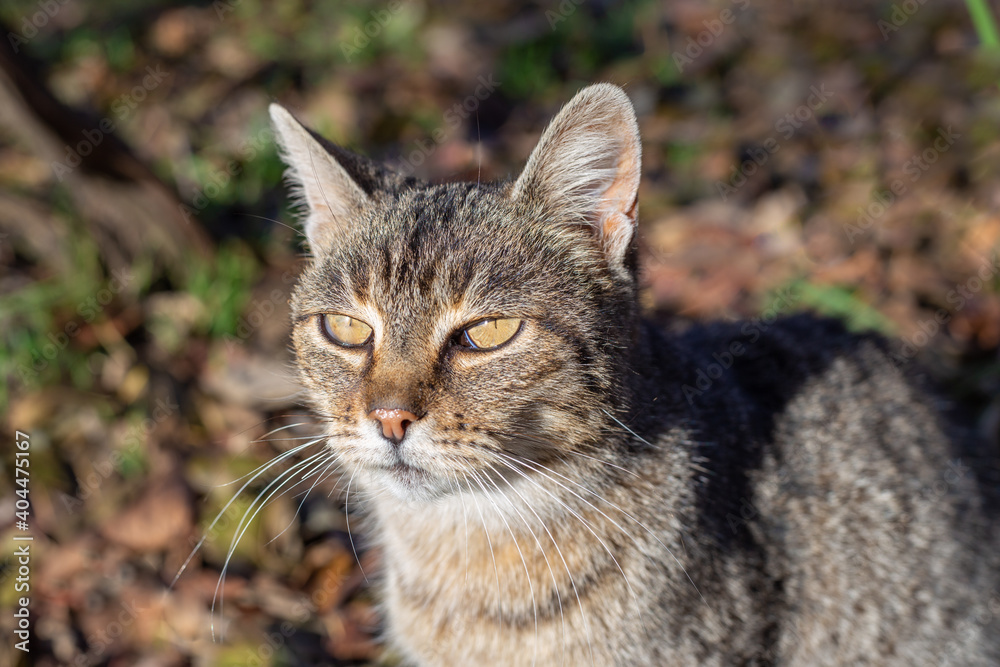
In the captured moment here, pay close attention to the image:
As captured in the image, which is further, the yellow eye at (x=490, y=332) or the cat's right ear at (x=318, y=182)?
the cat's right ear at (x=318, y=182)

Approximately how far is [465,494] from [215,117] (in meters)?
4.34

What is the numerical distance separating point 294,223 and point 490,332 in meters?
2.99

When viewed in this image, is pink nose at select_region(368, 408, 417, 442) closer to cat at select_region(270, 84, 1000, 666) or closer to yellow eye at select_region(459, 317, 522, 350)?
cat at select_region(270, 84, 1000, 666)

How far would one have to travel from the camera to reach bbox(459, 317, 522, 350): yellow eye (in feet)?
7.33

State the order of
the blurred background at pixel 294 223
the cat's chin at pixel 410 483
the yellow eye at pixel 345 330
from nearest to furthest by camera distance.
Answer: the cat's chin at pixel 410 483, the yellow eye at pixel 345 330, the blurred background at pixel 294 223

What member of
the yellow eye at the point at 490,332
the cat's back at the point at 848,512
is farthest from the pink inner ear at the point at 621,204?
the cat's back at the point at 848,512

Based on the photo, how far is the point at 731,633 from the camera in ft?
7.96

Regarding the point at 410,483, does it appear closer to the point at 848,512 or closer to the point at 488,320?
the point at 488,320

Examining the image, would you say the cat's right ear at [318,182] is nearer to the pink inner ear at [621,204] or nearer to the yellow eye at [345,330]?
the yellow eye at [345,330]

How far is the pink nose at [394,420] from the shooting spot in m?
2.05

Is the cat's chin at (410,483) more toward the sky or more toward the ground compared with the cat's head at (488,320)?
more toward the ground

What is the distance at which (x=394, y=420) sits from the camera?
206 cm

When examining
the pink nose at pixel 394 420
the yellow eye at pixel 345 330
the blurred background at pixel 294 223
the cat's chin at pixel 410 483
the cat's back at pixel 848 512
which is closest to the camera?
the pink nose at pixel 394 420

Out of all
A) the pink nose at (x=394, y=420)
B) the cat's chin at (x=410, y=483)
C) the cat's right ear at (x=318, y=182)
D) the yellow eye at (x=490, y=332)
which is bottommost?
the cat's chin at (x=410, y=483)
